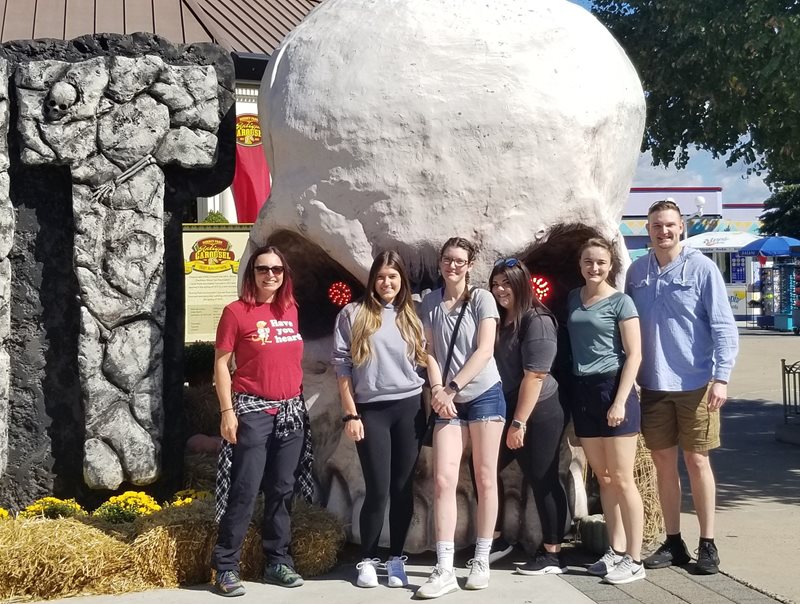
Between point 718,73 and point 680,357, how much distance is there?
3.68m

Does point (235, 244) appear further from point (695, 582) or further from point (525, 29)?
point (695, 582)

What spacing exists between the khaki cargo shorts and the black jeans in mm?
1674

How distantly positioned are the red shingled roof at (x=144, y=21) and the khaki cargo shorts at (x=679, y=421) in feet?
27.7

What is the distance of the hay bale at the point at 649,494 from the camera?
5.42 meters

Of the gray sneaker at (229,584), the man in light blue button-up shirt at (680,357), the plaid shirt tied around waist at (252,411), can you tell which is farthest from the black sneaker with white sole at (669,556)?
the gray sneaker at (229,584)

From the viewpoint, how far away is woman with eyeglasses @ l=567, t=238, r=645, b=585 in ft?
15.3

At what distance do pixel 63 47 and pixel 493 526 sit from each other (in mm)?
3466

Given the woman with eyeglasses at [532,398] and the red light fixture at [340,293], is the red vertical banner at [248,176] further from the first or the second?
the woman with eyeglasses at [532,398]

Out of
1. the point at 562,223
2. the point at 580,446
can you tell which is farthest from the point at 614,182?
the point at 580,446

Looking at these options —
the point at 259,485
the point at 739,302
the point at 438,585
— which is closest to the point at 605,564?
the point at 438,585

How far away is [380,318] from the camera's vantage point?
15.3ft

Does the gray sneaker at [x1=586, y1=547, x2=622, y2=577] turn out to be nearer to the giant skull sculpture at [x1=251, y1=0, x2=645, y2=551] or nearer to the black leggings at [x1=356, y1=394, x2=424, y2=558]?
the giant skull sculpture at [x1=251, y1=0, x2=645, y2=551]

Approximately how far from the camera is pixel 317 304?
5.43m

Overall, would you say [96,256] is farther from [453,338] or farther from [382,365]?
[453,338]
